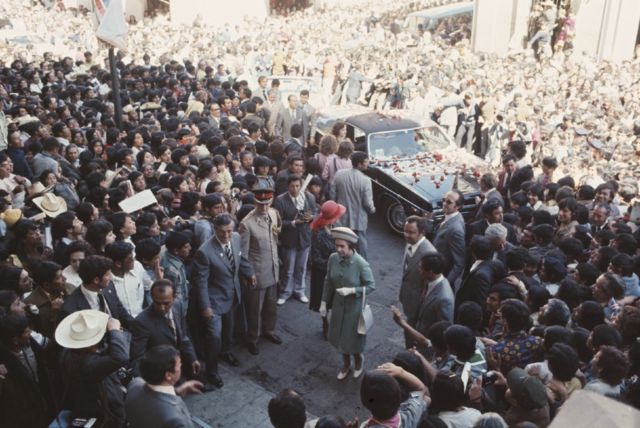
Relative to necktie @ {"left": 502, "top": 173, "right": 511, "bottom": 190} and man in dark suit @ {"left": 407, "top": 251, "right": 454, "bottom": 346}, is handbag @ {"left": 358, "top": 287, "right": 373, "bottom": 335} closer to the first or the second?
man in dark suit @ {"left": 407, "top": 251, "right": 454, "bottom": 346}

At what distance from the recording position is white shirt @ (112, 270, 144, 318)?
5.38m

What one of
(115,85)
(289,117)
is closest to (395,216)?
(289,117)

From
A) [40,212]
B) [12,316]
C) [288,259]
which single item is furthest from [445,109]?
[12,316]

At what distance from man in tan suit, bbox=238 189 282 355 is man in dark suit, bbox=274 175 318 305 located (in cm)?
47

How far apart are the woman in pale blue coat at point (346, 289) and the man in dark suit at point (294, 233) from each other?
151 centimetres

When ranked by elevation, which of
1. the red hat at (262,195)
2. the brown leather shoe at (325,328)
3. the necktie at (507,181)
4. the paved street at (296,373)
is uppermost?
the red hat at (262,195)

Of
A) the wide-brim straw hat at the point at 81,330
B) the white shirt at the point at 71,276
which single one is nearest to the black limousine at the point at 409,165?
Result: the white shirt at the point at 71,276

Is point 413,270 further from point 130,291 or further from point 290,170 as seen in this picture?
point 290,170

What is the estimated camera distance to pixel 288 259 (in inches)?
305

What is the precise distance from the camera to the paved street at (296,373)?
5.93 metres

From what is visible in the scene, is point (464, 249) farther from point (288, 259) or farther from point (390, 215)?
point (390, 215)

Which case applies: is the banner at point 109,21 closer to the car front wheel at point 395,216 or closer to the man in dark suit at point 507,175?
the car front wheel at point 395,216

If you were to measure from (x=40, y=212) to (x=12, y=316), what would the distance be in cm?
292

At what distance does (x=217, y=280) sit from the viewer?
19.9 feet
